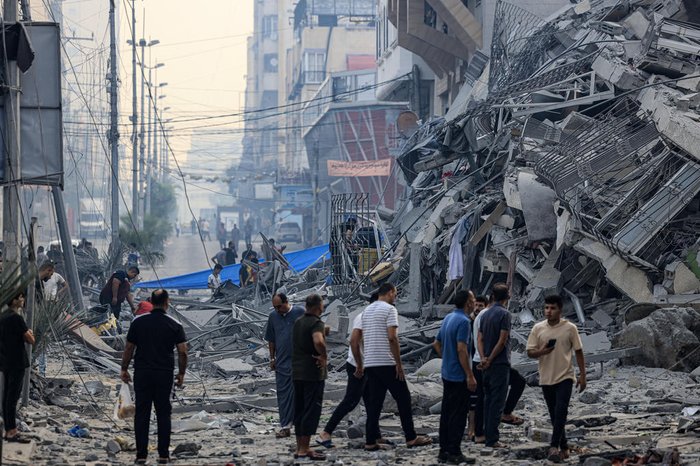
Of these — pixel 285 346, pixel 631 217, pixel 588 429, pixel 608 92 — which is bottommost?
pixel 588 429

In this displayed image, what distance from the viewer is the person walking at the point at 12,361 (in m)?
9.44

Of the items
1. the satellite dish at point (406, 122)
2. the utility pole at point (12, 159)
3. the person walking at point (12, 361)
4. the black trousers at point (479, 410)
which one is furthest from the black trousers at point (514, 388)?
the satellite dish at point (406, 122)

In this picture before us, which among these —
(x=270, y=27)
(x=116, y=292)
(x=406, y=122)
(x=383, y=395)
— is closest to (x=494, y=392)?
(x=383, y=395)

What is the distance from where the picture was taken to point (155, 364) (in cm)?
878

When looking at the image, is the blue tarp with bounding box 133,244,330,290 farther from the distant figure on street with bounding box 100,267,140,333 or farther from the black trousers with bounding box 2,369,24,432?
the black trousers with bounding box 2,369,24,432

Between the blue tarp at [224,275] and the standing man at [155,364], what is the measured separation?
22.2 meters

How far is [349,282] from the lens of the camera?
75.6 ft

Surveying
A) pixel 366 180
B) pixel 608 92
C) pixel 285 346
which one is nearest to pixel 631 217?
pixel 608 92

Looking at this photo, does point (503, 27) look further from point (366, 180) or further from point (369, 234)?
point (366, 180)

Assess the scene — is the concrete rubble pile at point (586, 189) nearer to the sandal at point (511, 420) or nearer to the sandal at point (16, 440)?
the sandal at point (511, 420)

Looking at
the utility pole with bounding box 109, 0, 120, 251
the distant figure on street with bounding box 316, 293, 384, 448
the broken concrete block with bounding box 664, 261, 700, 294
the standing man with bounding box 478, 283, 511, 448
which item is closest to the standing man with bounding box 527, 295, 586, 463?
the standing man with bounding box 478, 283, 511, 448

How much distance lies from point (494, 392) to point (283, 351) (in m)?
2.31

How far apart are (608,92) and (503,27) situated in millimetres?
9360

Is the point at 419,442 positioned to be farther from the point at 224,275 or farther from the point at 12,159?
the point at 224,275
